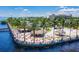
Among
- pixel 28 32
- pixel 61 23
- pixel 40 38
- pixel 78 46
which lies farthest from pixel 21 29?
pixel 78 46

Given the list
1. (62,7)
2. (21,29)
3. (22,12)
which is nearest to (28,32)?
(21,29)

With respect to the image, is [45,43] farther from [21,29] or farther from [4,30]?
[4,30]

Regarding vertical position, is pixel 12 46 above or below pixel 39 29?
below

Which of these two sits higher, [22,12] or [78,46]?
[22,12]
